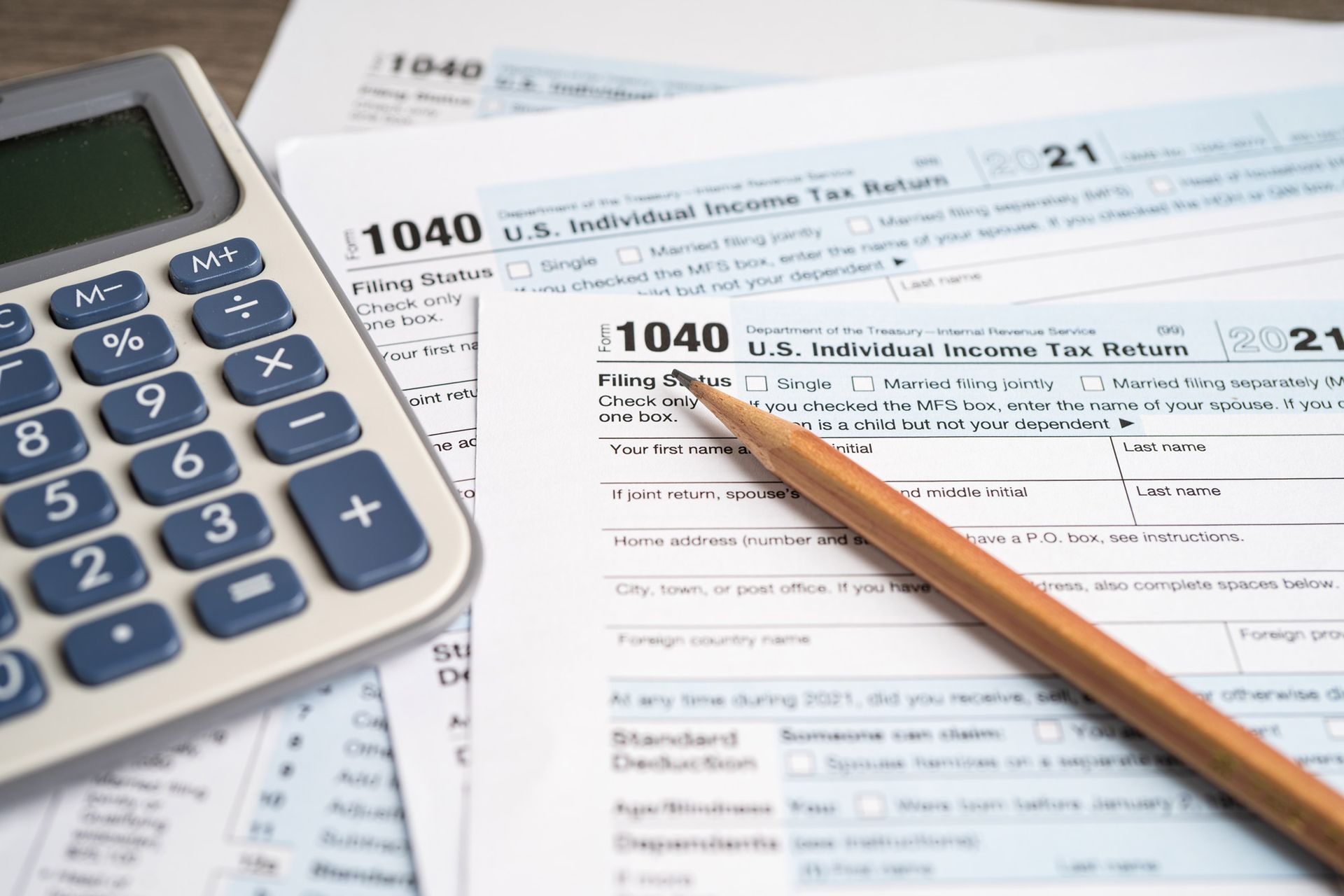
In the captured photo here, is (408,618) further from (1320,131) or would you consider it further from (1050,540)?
(1320,131)

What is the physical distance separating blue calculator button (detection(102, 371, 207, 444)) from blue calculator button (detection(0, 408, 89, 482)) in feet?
0.03

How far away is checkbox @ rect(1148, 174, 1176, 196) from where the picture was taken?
18.6 inches

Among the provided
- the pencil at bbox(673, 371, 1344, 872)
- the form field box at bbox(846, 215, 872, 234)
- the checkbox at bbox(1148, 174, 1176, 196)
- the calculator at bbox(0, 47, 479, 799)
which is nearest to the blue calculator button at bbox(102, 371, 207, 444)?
the calculator at bbox(0, 47, 479, 799)

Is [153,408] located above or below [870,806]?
above

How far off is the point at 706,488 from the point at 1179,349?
19 centimetres

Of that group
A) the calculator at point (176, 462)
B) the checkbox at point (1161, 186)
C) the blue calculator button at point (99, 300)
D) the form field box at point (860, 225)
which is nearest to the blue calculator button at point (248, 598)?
the calculator at point (176, 462)

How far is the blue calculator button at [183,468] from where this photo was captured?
1.05 ft

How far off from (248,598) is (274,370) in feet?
0.27

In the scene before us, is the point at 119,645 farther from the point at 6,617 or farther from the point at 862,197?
the point at 862,197

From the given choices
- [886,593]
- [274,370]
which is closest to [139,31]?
[274,370]

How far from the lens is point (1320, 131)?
50cm

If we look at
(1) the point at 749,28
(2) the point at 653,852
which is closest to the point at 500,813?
(2) the point at 653,852

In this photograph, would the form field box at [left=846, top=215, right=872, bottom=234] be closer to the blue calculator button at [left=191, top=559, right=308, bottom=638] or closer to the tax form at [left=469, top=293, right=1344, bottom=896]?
the tax form at [left=469, top=293, right=1344, bottom=896]

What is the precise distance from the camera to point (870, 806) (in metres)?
0.30
